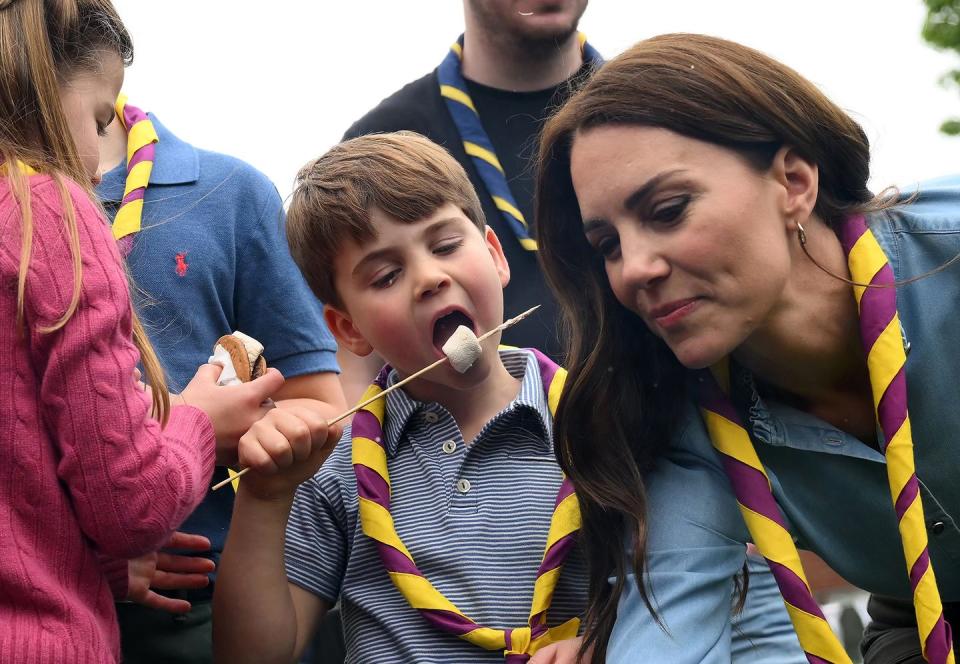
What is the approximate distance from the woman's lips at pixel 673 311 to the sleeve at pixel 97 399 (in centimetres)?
94

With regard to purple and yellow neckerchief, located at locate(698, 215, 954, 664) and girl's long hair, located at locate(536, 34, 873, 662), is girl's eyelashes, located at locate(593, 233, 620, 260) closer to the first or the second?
girl's long hair, located at locate(536, 34, 873, 662)

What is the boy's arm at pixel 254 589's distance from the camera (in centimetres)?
261

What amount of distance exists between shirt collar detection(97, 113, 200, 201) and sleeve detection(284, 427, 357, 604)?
2.52 feet

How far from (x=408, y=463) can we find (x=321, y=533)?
25 centimetres

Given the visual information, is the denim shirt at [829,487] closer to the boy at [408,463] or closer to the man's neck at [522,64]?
the boy at [408,463]

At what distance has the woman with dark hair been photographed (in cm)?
234

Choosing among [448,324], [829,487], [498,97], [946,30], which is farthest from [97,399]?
[946,30]

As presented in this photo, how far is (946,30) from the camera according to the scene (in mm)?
15742

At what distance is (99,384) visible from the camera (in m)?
2.03

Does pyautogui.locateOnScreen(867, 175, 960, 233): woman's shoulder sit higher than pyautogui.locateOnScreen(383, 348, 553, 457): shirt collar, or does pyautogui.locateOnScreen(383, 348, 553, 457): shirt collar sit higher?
pyautogui.locateOnScreen(867, 175, 960, 233): woman's shoulder

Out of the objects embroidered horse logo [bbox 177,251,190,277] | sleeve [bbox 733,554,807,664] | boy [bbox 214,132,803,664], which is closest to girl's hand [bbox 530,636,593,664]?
boy [bbox 214,132,803,664]

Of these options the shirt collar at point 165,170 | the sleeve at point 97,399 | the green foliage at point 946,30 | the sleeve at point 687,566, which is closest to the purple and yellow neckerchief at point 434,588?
the sleeve at point 687,566

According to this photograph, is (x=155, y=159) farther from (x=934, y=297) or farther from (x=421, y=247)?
(x=934, y=297)

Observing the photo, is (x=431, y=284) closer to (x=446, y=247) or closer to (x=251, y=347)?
(x=446, y=247)
